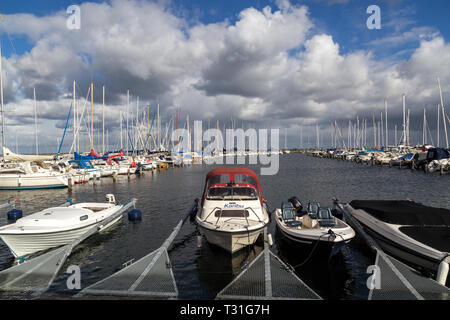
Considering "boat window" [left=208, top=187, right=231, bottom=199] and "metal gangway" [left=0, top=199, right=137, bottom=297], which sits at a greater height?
"boat window" [left=208, top=187, right=231, bottom=199]

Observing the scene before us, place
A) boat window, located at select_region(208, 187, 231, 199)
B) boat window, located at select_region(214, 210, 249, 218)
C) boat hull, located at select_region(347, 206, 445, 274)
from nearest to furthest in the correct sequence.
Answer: boat hull, located at select_region(347, 206, 445, 274)
boat window, located at select_region(214, 210, 249, 218)
boat window, located at select_region(208, 187, 231, 199)

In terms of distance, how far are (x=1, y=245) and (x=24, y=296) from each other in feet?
26.6

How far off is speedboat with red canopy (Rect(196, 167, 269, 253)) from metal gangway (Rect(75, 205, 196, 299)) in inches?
130

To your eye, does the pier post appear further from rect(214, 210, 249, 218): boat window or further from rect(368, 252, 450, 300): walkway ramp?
rect(214, 210, 249, 218): boat window

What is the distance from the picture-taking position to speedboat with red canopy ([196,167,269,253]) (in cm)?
1267

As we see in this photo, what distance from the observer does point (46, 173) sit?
1442 inches

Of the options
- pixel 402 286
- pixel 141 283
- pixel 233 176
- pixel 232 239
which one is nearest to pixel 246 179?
pixel 233 176

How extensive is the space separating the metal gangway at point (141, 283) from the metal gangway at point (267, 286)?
5.75ft

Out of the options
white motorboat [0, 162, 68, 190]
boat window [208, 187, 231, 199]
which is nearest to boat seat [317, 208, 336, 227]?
boat window [208, 187, 231, 199]

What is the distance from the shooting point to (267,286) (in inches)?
332

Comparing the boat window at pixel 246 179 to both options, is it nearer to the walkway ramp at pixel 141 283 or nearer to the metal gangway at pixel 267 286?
the metal gangway at pixel 267 286

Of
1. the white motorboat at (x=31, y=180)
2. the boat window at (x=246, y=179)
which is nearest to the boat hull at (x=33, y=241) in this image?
the boat window at (x=246, y=179)
